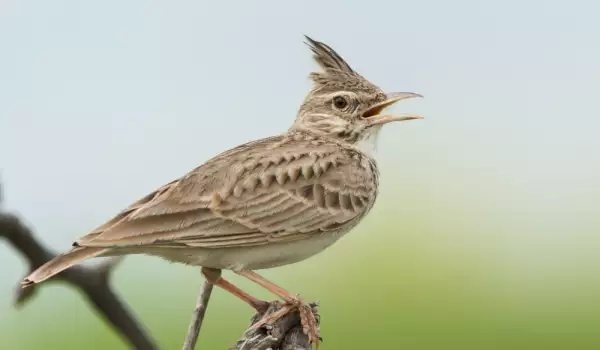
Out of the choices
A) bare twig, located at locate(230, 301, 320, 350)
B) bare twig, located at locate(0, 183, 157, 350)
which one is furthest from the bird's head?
bare twig, located at locate(0, 183, 157, 350)

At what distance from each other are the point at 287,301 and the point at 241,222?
597mm

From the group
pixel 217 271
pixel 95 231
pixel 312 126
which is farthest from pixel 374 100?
pixel 95 231

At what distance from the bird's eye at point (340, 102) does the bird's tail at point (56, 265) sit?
9.52 feet

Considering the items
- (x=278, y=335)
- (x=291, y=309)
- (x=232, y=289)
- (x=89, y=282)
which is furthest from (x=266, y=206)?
(x=89, y=282)

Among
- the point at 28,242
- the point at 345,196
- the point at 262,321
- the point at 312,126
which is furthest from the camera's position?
the point at 312,126

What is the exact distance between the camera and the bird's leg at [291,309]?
4.52m

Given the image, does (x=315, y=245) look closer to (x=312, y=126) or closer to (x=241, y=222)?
(x=241, y=222)

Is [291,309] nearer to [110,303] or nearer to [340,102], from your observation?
[110,303]

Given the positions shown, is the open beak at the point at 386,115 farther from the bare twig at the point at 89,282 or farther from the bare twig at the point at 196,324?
the bare twig at the point at 89,282

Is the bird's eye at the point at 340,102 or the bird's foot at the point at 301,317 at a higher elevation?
the bird's eye at the point at 340,102

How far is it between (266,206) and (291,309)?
782mm

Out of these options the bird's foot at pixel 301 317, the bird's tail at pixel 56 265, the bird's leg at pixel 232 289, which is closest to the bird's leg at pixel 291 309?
the bird's foot at pixel 301 317

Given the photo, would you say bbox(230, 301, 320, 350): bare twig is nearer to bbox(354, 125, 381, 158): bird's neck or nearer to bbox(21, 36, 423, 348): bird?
bbox(21, 36, 423, 348): bird

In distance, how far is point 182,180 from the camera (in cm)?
488
